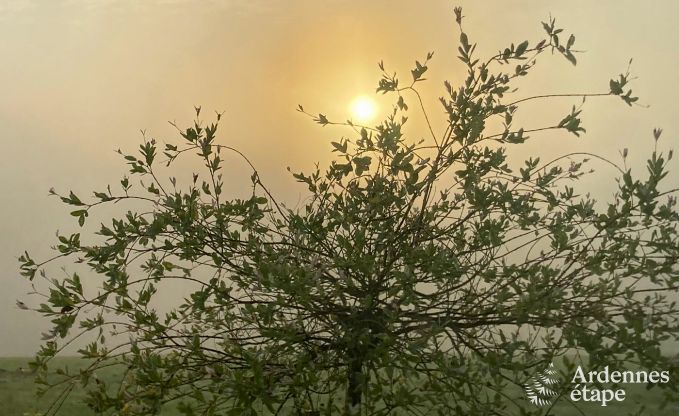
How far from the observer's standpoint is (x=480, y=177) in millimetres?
4805

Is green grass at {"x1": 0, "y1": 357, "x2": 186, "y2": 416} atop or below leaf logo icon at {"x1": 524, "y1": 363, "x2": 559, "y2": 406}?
atop

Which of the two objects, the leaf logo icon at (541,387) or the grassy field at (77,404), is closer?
the leaf logo icon at (541,387)

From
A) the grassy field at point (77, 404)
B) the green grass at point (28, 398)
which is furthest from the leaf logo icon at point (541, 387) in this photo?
the green grass at point (28, 398)

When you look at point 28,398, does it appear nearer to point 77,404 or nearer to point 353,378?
point 77,404

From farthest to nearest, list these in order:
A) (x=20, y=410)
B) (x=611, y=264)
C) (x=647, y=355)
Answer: (x=20, y=410) → (x=611, y=264) → (x=647, y=355)

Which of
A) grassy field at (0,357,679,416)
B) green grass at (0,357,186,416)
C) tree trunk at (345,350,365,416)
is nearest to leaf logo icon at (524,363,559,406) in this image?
tree trunk at (345,350,365,416)

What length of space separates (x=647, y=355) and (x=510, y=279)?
0.93 metres

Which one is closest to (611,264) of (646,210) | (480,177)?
(646,210)

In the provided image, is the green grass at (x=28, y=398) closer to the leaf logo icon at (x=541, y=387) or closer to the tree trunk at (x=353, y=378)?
the tree trunk at (x=353, y=378)

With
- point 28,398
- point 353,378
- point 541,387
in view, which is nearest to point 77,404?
point 28,398

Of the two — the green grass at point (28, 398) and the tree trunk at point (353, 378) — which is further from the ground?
the green grass at point (28, 398)

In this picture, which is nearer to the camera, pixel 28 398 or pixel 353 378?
pixel 353 378

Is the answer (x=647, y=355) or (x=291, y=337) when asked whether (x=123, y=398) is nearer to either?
(x=291, y=337)

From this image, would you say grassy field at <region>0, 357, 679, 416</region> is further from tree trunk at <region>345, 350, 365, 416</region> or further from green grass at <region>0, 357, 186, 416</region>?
tree trunk at <region>345, 350, 365, 416</region>
